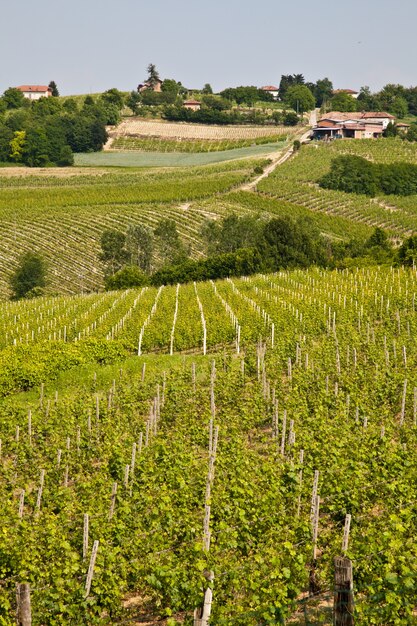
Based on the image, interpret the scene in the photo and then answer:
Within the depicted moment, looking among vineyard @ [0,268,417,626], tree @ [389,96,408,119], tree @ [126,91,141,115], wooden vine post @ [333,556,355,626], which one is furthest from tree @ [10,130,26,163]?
wooden vine post @ [333,556,355,626]

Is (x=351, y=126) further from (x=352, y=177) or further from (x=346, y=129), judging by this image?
(x=352, y=177)

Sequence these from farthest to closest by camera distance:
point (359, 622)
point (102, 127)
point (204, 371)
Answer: point (102, 127)
point (204, 371)
point (359, 622)

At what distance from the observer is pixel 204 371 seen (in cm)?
2547

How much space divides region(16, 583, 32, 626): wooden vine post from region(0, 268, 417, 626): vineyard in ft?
4.49

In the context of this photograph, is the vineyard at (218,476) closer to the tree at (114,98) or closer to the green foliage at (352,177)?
the green foliage at (352,177)

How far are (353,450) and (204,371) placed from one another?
1079 centimetres

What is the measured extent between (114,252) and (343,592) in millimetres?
59234

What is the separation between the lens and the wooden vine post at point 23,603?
8844 millimetres

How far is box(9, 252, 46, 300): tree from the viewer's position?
59.8 metres

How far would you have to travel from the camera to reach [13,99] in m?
166

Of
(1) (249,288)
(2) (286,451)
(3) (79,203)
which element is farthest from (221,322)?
(3) (79,203)

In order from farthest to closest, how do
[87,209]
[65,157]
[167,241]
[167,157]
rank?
[167,157]
[65,157]
[87,209]
[167,241]

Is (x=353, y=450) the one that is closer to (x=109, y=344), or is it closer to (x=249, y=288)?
(x=109, y=344)

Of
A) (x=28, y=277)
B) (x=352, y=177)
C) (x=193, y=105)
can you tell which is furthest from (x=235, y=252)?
(x=193, y=105)
